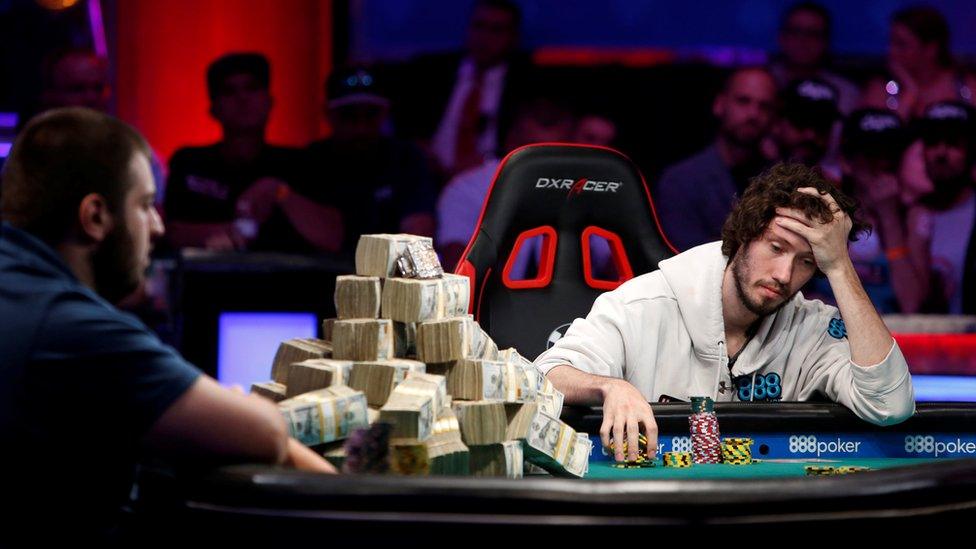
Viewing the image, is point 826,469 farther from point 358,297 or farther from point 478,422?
point 358,297

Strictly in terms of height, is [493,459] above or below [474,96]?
below

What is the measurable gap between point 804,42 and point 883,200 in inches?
35.7

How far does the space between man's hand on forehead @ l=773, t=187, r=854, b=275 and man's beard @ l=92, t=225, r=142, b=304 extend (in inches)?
67.9

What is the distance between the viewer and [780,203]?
322 centimetres

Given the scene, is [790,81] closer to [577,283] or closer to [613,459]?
[577,283]

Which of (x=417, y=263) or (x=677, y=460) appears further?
(x=677, y=460)

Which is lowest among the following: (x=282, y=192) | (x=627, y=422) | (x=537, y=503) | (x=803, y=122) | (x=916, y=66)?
(x=537, y=503)

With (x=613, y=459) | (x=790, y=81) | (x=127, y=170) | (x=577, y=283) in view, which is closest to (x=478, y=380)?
(x=613, y=459)

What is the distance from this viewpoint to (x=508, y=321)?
147 inches

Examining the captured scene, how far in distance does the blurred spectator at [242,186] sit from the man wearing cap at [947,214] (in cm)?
289

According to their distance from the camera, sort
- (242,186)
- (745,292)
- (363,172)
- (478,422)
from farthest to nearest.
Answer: (363,172) → (242,186) → (745,292) → (478,422)

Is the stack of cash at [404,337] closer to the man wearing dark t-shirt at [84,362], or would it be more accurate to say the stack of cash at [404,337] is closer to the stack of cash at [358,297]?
the stack of cash at [358,297]

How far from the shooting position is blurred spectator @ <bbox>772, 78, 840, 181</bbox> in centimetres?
631

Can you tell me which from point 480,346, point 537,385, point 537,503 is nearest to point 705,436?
point 537,385
